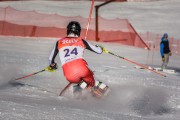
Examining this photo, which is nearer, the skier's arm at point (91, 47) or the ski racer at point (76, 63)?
the ski racer at point (76, 63)

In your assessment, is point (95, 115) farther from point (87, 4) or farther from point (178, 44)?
point (87, 4)

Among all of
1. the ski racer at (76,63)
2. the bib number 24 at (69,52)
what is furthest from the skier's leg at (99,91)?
the bib number 24 at (69,52)

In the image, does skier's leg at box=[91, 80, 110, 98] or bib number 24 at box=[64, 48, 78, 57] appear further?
skier's leg at box=[91, 80, 110, 98]

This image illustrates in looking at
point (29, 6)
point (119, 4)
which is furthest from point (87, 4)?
point (29, 6)

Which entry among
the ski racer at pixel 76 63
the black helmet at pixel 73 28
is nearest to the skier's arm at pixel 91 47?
the ski racer at pixel 76 63

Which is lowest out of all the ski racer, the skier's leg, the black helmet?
the skier's leg

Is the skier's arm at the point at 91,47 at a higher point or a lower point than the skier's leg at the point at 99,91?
higher

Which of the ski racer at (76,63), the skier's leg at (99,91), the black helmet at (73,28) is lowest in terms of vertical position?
the skier's leg at (99,91)

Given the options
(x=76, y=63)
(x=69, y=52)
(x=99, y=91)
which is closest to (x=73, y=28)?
(x=69, y=52)

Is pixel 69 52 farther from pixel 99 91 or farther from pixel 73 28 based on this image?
pixel 99 91

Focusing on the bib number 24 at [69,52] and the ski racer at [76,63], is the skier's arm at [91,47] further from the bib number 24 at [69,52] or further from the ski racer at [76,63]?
the bib number 24 at [69,52]

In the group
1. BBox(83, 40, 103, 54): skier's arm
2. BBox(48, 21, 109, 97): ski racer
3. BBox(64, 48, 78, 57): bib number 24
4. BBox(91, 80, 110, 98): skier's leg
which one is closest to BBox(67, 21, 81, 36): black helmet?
BBox(48, 21, 109, 97): ski racer

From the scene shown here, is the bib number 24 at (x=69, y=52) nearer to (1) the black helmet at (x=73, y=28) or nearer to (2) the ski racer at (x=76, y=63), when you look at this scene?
(2) the ski racer at (x=76, y=63)

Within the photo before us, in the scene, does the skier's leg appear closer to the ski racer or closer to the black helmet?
the ski racer
